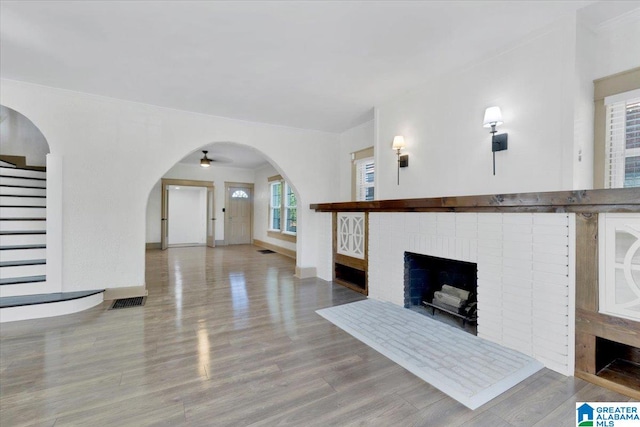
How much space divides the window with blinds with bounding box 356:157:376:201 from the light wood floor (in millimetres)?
2381

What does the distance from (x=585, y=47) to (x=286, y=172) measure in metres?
3.98

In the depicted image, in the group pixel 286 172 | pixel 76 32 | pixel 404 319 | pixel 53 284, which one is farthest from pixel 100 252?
pixel 404 319

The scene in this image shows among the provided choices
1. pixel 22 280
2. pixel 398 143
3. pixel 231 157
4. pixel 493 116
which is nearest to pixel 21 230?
pixel 22 280

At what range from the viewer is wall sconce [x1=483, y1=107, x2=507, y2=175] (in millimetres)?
2600

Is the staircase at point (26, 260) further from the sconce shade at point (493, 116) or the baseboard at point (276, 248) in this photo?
the sconce shade at point (493, 116)

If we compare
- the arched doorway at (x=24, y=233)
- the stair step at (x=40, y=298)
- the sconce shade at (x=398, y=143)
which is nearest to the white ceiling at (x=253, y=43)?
the sconce shade at (x=398, y=143)

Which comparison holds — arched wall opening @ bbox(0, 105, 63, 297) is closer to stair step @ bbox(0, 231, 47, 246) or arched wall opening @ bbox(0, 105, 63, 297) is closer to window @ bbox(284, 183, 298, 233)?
stair step @ bbox(0, 231, 47, 246)

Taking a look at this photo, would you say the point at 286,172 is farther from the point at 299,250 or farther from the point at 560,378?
the point at 560,378

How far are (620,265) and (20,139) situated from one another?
8.51 m

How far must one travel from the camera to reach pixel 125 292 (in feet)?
12.9

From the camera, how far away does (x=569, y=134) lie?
2.21 meters

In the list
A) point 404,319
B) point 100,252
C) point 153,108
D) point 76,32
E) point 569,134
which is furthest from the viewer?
point 153,108

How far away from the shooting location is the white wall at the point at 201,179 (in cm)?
865

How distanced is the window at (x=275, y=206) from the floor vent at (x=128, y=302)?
4909 mm
